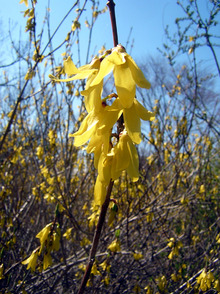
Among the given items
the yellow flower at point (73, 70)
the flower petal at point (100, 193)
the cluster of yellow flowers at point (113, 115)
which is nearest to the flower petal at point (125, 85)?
the cluster of yellow flowers at point (113, 115)

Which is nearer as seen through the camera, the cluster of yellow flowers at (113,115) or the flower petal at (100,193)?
the cluster of yellow flowers at (113,115)

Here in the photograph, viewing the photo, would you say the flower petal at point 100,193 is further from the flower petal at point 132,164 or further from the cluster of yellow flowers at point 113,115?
the flower petal at point 132,164

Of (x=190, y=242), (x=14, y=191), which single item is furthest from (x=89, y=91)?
(x=190, y=242)

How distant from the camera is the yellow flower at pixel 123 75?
2.15ft

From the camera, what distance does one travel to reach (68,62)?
744mm

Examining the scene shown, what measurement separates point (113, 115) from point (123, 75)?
0.12m

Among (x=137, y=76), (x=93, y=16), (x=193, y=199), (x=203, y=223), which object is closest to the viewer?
(x=137, y=76)

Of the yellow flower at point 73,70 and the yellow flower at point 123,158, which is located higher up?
the yellow flower at point 73,70

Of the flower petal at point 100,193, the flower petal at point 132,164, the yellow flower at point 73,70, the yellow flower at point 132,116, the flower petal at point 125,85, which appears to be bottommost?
the flower petal at point 100,193

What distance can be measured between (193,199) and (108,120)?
3032mm

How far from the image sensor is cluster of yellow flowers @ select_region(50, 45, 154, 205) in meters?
0.67

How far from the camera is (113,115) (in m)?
0.71

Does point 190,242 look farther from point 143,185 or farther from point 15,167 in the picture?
point 15,167

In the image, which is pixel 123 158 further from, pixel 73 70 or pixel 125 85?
pixel 73 70
